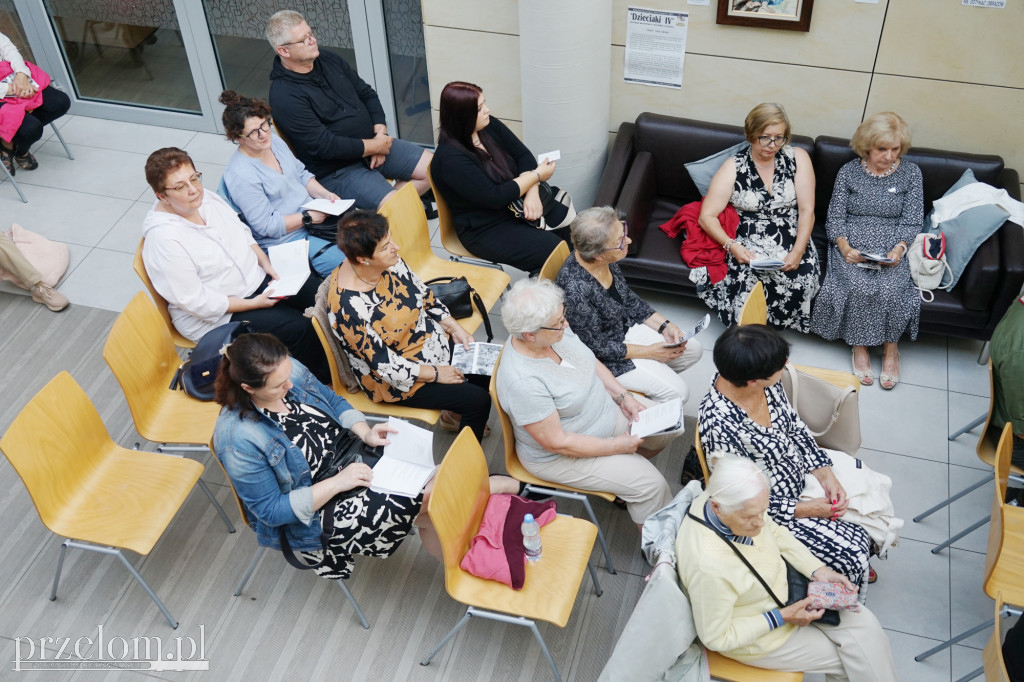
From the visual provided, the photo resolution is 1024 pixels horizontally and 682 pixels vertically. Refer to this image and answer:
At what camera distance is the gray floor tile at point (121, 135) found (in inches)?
264

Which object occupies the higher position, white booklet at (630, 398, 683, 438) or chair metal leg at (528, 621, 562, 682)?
white booklet at (630, 398, 683, 438)

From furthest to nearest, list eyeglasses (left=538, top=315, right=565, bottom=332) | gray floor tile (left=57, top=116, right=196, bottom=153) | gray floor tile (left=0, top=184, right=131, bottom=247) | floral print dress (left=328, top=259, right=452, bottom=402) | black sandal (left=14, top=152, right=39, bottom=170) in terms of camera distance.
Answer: gray floor tile (left=57, top=116, right=196, bottom=153) → black sandal (left=14, top=152, right=39, bottom=170) → gray floor tile (left=0, top=184, right=131, bottom=247) → floral print dress (left=328, top=259, right=452, bottom=402) → eyeglasses (left=538, top=315, right=565, bottom=332)

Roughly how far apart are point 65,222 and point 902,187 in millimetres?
5391

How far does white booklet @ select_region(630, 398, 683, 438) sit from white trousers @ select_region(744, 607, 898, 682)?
94 centimetres

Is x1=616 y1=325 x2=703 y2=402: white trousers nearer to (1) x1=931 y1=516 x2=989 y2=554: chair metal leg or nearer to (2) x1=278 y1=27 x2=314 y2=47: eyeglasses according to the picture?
(1) x1=931 y1=516 x2=989 y2=554: chair metal leg

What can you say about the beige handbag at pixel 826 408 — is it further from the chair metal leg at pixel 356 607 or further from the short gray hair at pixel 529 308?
the chair metal leg at pixel 356 607

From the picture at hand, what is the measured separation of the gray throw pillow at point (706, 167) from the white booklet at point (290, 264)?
2336 millimetres

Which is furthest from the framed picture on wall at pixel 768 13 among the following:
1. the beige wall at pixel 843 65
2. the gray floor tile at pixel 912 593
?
the gray floor tile at pixel 912 593

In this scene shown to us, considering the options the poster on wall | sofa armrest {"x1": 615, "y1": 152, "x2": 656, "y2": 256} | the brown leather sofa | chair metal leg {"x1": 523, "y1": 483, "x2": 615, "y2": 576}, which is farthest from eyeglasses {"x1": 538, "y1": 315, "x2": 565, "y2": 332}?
the poster on wall

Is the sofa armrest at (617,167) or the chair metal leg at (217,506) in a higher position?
the sofa armrest at (617,167)

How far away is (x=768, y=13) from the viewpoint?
4977 millimetres

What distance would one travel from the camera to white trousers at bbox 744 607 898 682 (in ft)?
9.83

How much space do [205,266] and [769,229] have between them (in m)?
3.06

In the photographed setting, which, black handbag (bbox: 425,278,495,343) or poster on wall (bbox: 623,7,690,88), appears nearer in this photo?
black handbag (bbox: 425,278,495,343)
